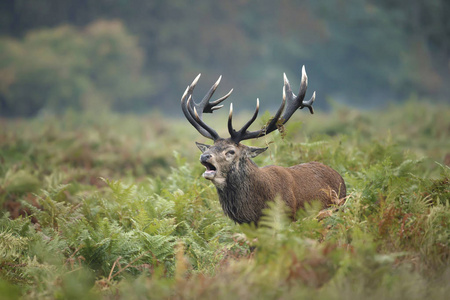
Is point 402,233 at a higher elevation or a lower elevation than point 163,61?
lower

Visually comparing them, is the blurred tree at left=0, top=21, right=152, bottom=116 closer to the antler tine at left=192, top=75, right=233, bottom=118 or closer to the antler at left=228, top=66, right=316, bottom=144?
the antler tine at left=192, top=75, right=233, bottom=118

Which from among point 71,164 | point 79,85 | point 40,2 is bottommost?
point 71,164

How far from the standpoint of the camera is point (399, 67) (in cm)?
3688

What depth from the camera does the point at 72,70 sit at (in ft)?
107

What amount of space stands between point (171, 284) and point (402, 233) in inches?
86.3

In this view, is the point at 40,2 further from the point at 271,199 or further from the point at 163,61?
the point at 271,199

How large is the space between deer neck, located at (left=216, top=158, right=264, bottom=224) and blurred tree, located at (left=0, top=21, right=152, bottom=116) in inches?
1118

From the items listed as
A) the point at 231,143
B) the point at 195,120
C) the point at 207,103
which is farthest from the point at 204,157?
the point at 207,103

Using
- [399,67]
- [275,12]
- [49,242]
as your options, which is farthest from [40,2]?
[49,242]

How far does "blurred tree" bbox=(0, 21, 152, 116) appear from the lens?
30844 millimetres

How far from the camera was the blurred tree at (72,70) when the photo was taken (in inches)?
1214

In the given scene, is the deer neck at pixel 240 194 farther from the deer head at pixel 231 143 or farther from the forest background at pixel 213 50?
the forest background at pixel 213 50

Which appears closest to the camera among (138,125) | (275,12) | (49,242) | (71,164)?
Answer: (49,242)

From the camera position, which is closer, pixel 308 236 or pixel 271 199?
pixel 308 236
